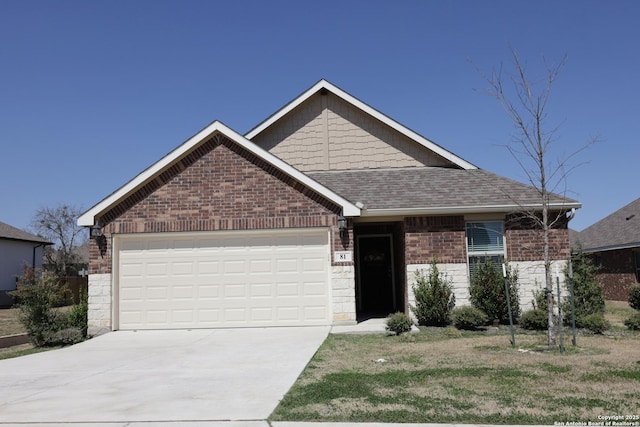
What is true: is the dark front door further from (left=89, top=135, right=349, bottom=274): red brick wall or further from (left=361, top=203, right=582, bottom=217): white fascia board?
(left=89, top=135, right=349, bottom=274): red brick wall

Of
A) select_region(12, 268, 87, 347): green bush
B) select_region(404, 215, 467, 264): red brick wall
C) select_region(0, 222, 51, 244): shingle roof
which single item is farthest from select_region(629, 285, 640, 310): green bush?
select_region(0, 222, 51, 244): shingle roof

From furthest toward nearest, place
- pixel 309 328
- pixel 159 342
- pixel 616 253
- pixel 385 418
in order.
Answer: pixel 616 253
pixel 309 328
pixel 159 342
pixel 385 418

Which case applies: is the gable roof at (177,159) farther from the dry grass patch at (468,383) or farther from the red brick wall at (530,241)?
the dry grass patch at (468,383)

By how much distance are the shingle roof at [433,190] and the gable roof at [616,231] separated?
10322mm

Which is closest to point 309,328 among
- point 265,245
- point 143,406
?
point 265,245

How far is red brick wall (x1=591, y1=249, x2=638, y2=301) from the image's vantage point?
24109mm

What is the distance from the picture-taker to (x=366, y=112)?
706 inches

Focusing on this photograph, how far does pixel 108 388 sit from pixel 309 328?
22.2 ft

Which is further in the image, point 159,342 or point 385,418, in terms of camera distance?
point 159,342

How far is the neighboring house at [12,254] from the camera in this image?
30266 millimetres

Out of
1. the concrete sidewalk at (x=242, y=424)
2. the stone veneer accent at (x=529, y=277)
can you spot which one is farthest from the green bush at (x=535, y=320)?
the concrete sidewalk at (x=242, y=424)

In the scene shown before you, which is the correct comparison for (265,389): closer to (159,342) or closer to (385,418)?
(385,418)

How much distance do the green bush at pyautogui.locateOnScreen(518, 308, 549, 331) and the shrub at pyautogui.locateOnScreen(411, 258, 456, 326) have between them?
1.81 m

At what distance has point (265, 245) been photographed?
1438cm
